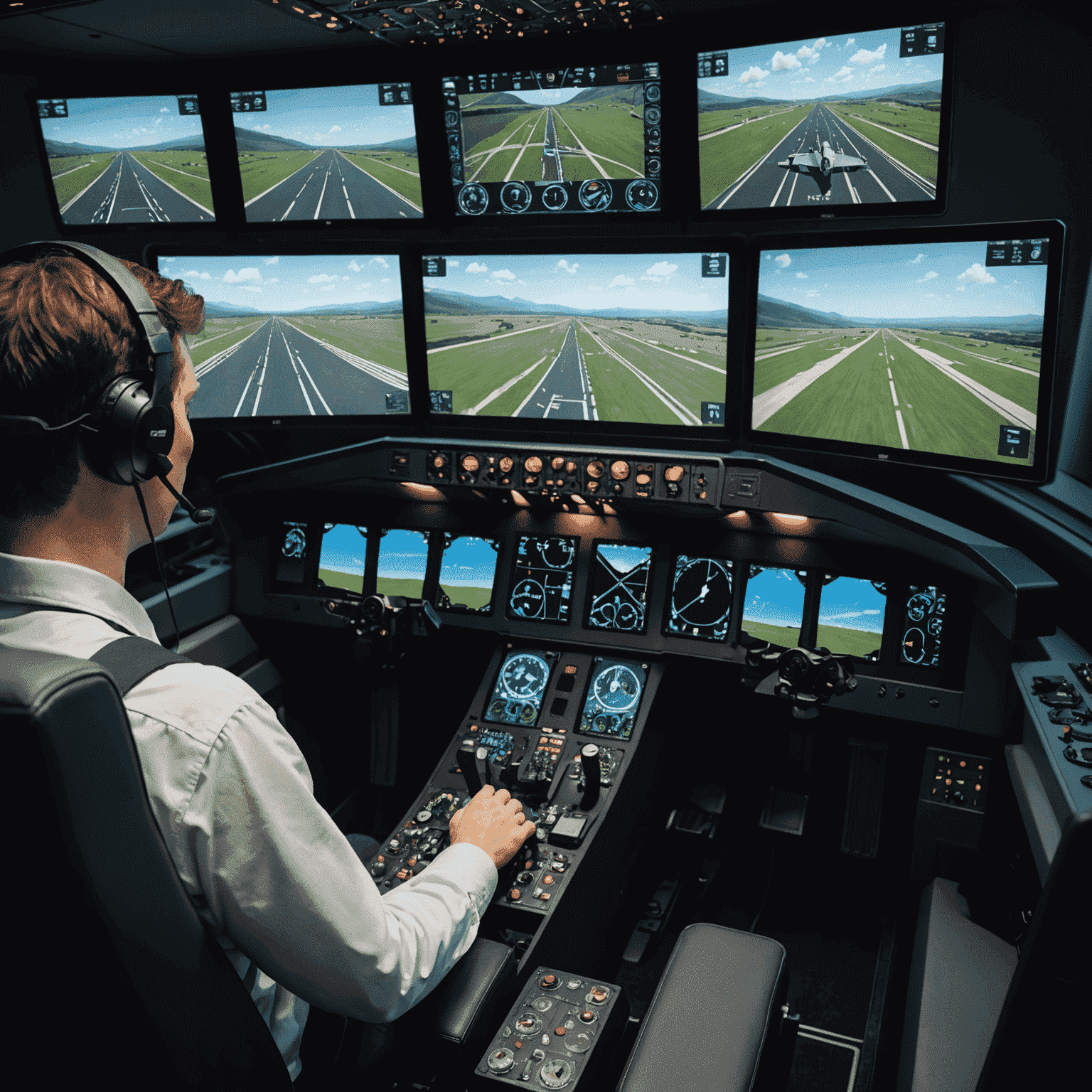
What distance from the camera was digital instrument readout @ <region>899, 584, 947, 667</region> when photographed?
2.51m

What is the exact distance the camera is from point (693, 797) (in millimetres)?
2820

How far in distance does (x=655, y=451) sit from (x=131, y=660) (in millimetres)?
1977

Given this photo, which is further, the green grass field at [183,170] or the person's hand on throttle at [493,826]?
the green grass field at [183,170]

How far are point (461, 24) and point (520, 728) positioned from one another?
2214 millimetres

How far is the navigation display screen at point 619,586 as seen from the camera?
285 centimetres

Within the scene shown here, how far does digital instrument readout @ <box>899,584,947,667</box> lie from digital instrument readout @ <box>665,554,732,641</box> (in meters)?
0.53

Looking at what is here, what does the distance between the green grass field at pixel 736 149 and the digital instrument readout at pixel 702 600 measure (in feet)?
3.85

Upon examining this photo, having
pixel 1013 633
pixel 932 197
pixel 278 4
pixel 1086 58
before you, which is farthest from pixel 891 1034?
pixel 278 4
